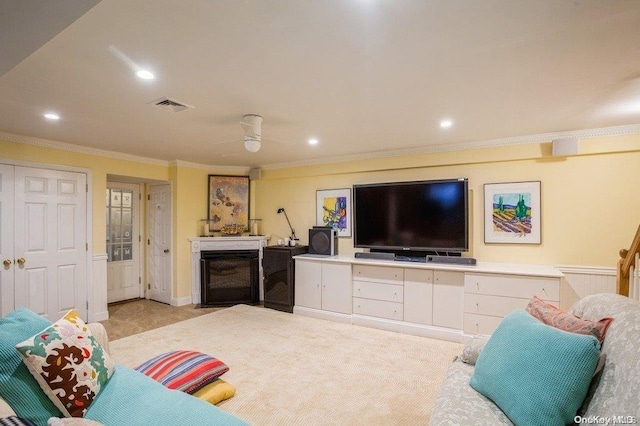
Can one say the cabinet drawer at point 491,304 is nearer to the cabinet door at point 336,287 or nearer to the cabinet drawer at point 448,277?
the cabinet drawer at point 448,277

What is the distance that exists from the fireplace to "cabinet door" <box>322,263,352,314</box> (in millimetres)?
1479

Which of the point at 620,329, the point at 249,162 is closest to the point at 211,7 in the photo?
the point at 620,329

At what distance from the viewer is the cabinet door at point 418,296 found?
12.6ft

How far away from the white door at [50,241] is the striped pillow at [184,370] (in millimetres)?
2664

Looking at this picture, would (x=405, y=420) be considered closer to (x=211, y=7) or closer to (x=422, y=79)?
(x=422, y=79)

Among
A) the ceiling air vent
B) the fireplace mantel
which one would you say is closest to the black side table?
the fireplace mantel

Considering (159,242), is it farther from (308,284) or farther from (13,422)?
(13,422)

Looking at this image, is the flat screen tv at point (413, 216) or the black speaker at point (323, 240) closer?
the flat screen tv at point (413, 216)

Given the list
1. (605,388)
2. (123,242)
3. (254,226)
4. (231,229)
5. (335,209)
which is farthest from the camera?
(254,226)

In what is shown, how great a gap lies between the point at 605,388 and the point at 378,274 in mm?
3032

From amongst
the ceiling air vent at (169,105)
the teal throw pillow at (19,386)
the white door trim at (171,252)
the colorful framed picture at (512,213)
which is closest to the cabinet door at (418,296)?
the colorful framed picture at (512,213)

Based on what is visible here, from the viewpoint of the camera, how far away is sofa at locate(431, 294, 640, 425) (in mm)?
1071

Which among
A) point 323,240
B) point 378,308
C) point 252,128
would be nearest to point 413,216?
point 378,308

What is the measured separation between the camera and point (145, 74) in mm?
2102
